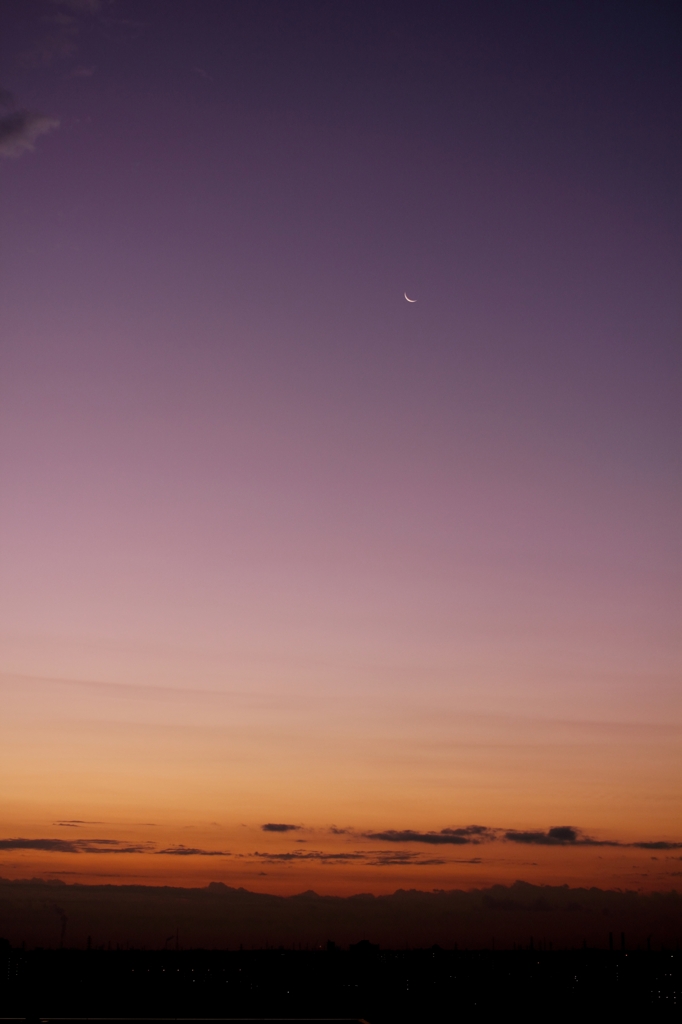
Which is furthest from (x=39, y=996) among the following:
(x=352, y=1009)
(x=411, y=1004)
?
(x=411, y=1004)

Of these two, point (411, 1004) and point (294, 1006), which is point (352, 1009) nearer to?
point (294, 1006)

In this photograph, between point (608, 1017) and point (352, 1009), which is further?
point (608, 1017)

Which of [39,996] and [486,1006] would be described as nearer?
[39,996]

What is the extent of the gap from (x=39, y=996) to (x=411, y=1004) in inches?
2882

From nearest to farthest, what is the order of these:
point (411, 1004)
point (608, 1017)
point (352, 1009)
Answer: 1. point (352, 1009)
2. point (608, 1017)
3. point (411, 1004)

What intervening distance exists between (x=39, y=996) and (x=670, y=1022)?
365ft

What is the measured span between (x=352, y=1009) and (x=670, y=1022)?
56.2 metres

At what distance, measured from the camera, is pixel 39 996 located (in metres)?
169

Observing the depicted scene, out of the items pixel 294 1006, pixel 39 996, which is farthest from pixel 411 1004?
pixel 39 996

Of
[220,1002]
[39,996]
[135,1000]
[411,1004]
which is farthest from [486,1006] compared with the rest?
[39,996]

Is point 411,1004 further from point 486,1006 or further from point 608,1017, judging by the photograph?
point 608,1017

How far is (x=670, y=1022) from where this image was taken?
168m

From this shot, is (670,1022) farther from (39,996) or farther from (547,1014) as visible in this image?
(39,996)

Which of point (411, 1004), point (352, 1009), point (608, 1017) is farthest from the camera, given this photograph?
point (411, 1004)
